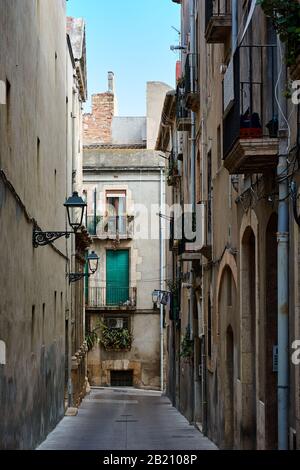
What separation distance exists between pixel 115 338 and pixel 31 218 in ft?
89.7

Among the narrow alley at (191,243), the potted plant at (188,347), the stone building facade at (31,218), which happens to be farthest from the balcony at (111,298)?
the potted plant at (188,347)

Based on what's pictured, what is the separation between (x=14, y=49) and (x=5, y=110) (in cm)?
133

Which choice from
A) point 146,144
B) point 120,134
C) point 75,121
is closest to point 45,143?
point 75,121

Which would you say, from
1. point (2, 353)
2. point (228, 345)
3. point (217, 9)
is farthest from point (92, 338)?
point (2, 353)

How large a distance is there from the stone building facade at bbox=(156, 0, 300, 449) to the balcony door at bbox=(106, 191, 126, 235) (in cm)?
1825

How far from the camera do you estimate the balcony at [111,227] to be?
44219 millimetres

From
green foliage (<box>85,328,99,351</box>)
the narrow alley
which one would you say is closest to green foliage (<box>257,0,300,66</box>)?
the narrow alley

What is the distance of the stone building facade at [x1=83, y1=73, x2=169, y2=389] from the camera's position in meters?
43.6

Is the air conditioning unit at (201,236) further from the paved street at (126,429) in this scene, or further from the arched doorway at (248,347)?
the arched doorway at (248,347)

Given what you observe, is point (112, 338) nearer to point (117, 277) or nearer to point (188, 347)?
point (117, 277)

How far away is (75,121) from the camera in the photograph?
33.3 meters

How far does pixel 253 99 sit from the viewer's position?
40.9 ft

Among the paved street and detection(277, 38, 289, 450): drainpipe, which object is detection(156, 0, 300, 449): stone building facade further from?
the paved street

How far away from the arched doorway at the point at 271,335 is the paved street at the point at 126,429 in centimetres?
478
